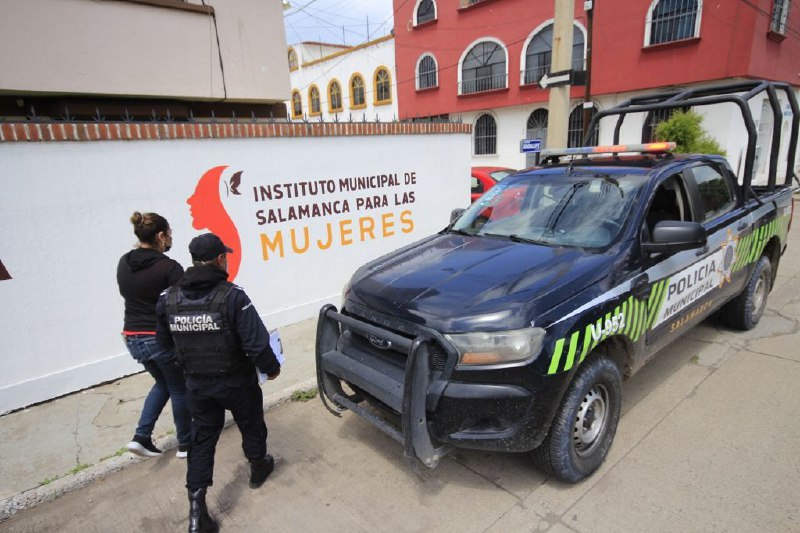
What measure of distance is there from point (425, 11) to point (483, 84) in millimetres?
5462

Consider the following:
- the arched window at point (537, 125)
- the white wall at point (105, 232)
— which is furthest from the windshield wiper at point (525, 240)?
the arched window at point (537, 125)

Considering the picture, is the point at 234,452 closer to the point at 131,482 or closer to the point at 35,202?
the point at 131,482

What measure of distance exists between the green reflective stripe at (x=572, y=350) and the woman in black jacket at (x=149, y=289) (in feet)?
7.70

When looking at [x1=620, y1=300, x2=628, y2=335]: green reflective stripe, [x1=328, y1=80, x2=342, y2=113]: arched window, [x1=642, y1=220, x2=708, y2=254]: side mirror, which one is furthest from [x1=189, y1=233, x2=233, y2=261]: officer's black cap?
[x1=328, y1=80, x2=342, y2=113]: arched window

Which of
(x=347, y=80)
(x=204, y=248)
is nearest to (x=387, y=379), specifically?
(x=204, y=248)

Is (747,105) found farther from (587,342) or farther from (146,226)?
(146,226)

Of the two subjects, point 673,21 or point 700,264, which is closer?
point 700,264

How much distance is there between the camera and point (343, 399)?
3.00m

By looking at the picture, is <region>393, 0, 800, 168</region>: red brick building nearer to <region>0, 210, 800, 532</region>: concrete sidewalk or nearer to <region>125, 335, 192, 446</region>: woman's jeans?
<region>0, 210, 800, 532</region>: concrete sidewalk

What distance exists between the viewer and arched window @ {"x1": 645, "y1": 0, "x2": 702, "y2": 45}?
16.0m

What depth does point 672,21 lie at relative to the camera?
16.6 meters

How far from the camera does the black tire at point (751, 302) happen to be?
4555 millimetres

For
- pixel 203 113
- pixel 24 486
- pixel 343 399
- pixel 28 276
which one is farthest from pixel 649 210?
pixel 203 113

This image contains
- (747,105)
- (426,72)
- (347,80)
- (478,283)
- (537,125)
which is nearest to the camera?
(478,283)
